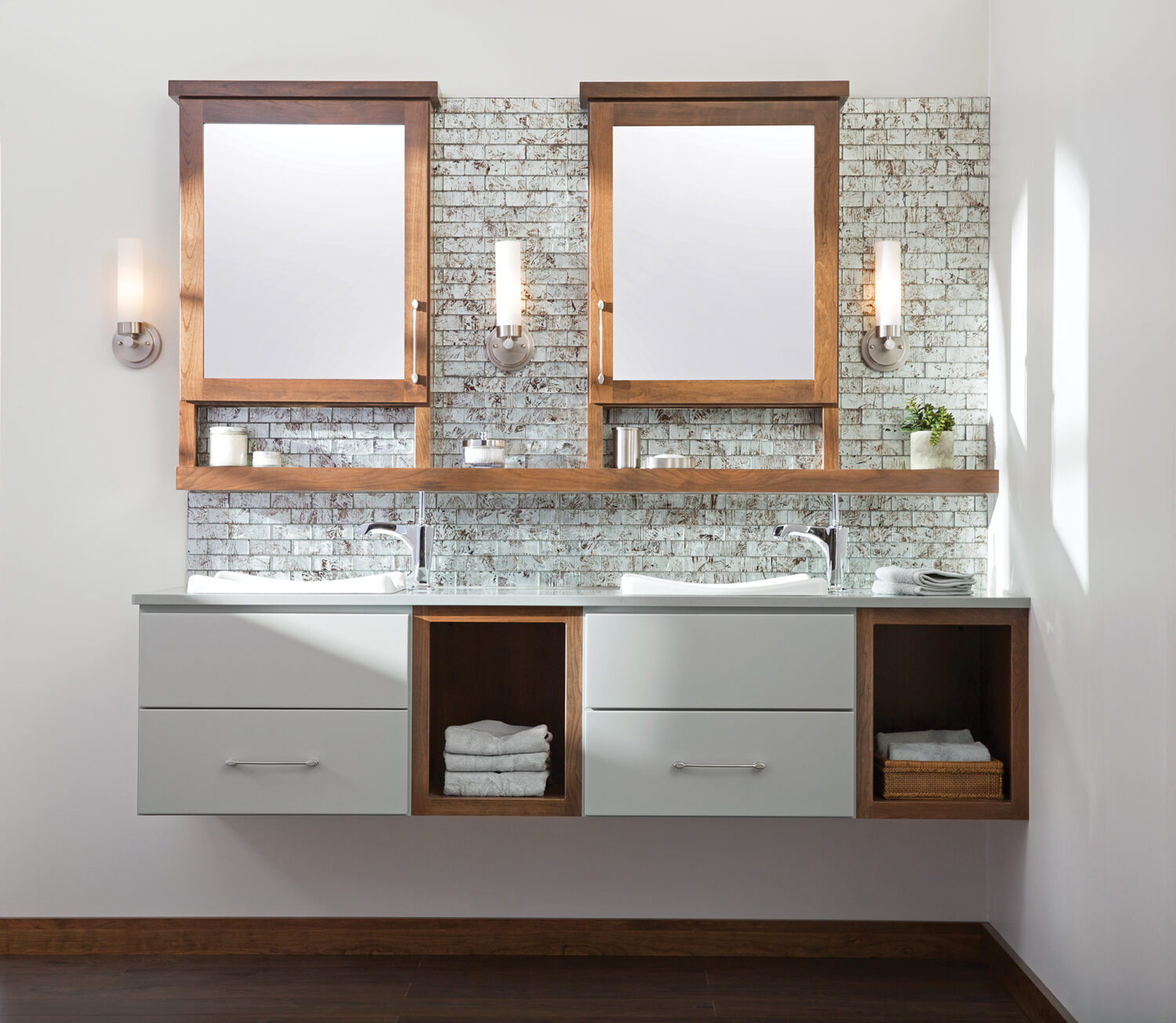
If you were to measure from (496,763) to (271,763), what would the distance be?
0.51 m

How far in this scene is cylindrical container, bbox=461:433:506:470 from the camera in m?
2.56

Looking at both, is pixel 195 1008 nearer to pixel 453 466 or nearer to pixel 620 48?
pixel 453 466

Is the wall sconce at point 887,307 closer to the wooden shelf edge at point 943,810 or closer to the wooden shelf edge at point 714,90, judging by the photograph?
the wooden shelf edge at point 714,90

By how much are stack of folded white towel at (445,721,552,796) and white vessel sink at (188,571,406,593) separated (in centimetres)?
38

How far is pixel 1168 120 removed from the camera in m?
1.67

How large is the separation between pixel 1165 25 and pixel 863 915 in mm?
2139

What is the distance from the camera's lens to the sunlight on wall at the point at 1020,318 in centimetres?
235

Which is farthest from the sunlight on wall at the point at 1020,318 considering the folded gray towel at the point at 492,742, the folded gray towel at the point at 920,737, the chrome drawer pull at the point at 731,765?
the folded gray towel at the point at 492,742

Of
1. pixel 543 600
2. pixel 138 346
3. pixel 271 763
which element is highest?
pixel 138 346

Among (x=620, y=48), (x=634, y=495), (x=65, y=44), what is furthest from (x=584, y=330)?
(x=65, y=44)

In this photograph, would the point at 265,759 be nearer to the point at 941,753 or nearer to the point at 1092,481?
the point at 941,753

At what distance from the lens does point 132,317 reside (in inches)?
103

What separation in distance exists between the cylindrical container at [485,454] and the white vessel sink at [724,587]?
472mm

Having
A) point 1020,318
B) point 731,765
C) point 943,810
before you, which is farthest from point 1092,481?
point 731,765
